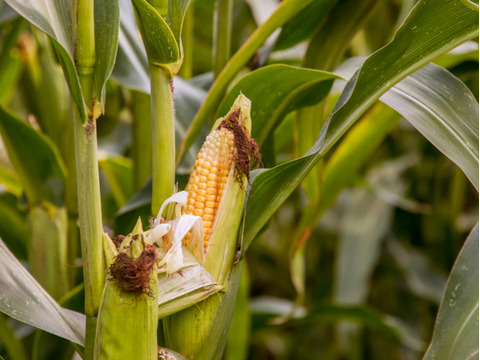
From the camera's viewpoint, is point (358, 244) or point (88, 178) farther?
point (358, 244)

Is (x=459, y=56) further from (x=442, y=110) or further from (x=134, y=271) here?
(x=134, y=271)

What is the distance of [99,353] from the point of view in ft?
1.24

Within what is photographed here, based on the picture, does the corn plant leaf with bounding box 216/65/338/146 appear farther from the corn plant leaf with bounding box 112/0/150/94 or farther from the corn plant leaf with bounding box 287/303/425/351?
the corn plant leaf with bounding box 287/303/425/351

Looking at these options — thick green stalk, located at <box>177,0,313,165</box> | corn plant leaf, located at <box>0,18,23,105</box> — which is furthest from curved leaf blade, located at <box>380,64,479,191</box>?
corn plant leaf, located at <box>0,18,23,105</box>

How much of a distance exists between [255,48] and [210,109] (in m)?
0.08

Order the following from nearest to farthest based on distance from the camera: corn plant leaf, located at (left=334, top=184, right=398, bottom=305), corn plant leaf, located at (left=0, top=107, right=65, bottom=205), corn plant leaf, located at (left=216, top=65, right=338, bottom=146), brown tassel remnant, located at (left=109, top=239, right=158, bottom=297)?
1. brown tassel remnant, located at (left=109, top=239, right=158, bottom=297)
2. corn plant leaf, located at (left=216, top=65, right=338, bottom=146)
3. corn plant leaf, located at (left=0, top=107, right=65, bottom=205)
4. corn plant leaf, located at (left=334, top=184, right=398, bottom=305)

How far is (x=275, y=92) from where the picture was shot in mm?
537

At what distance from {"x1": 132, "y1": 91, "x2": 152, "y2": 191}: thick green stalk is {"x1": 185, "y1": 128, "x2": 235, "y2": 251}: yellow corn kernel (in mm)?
365

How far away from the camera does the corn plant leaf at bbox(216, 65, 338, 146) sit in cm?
51

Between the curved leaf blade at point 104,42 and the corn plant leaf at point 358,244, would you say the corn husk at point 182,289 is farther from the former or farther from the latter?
the corn plant leaf at point 358,244

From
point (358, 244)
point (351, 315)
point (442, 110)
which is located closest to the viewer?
point (442, 110)

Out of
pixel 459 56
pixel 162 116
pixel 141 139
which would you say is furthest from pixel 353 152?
pixel 162 116

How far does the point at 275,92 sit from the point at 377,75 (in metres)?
0.13

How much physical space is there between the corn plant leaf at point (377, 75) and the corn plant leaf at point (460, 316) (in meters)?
0.15
